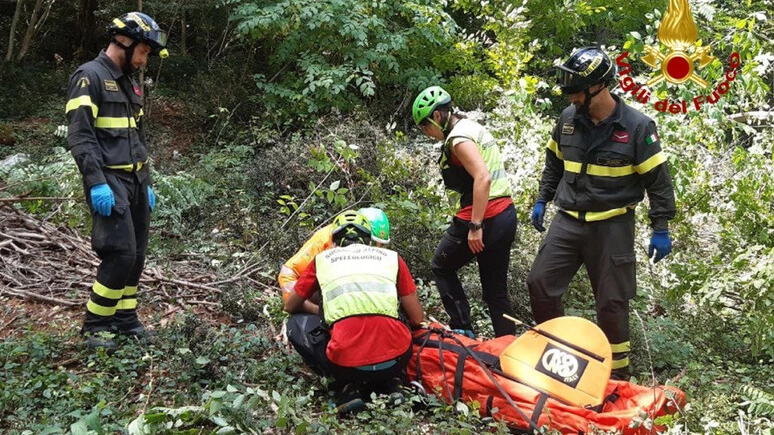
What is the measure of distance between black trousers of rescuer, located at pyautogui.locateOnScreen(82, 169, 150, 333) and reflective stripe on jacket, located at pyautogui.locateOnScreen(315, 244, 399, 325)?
4.59 feet

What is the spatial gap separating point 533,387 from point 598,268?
97 cm

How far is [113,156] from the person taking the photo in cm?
429

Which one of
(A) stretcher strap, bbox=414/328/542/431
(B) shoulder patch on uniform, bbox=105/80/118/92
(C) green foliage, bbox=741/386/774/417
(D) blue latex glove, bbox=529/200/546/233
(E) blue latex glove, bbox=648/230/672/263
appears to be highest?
(B) shoulder patch on uniform, bbox=105/80/118/92

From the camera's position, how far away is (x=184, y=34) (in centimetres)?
1194

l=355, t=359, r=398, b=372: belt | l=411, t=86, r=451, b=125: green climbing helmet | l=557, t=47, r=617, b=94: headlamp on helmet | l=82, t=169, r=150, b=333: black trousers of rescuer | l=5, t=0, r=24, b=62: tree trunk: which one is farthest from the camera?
l=5, t=0, r=24, b=62: tree trunk

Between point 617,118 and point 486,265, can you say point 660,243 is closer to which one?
point 617,118

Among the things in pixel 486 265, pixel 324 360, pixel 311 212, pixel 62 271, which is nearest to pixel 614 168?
pixel 486 265

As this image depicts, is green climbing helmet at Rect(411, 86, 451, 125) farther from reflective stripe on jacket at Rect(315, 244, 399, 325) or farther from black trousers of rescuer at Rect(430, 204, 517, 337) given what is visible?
reflective stripe on jacket at Rect(315, 244, 399, 325)

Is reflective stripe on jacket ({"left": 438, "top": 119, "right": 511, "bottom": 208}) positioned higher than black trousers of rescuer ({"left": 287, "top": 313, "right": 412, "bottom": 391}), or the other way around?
reflective stripe on jacket ({"left": 438, "top": 119, "right": 511, "bottom": 208})

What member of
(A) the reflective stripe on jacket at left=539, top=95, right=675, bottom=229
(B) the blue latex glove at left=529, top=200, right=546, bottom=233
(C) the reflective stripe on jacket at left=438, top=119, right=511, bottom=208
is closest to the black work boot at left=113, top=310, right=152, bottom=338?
(C) the reflective stripe on jacket at left=438, top=119, right=511, bottom=208

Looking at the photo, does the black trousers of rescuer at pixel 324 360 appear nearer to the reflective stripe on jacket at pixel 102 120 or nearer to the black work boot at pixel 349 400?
the black work boot at pixel 349 400

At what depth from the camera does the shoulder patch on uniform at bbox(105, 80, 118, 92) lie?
4.23 metres

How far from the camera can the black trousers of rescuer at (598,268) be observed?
4.13m

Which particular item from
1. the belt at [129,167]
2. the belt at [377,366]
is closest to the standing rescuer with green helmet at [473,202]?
the belt at [377,366]
